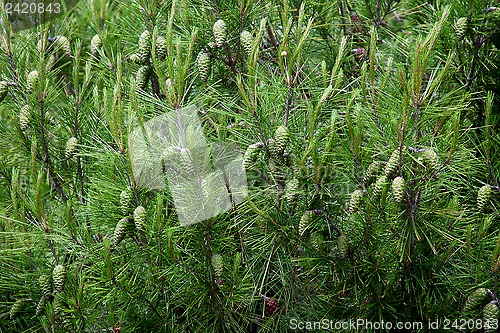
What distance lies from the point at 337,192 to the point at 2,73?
822 mm

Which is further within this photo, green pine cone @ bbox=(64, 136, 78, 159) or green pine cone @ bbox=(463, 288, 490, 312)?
green pine cone @ bbox=(64, 136, 78, 159)

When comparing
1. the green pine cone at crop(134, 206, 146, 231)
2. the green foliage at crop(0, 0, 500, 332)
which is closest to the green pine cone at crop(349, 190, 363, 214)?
the green foliage at crop(0, 0, 500, 332)

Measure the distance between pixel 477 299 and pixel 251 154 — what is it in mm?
486

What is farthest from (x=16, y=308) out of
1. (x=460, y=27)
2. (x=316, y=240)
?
(x=460, y=27)

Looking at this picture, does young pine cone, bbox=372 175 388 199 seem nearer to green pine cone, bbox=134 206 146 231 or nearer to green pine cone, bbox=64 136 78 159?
green pine cone, bbox=134 206 146 231

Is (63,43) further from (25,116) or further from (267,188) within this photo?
(267,188)

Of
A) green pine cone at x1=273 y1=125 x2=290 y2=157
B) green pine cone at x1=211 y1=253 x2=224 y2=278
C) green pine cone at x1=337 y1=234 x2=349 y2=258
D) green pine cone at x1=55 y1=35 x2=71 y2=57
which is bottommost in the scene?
green pine cone at x1=211 y1=253 x2=224 y2=278

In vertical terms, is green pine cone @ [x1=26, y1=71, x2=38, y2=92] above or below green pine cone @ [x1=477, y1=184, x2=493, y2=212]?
above

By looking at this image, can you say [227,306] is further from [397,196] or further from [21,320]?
[21,320]

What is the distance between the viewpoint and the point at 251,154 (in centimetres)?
114

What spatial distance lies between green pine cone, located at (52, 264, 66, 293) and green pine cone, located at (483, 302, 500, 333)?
0.80 metres

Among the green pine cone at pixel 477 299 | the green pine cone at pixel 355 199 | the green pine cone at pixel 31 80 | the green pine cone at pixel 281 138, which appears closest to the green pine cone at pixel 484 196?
the green pine cone at pixel 477 299

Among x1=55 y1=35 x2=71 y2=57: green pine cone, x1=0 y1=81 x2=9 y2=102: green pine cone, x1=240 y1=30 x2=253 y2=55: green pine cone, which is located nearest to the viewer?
x1=240 y1=30 x2=253 y2=55: green pine cone

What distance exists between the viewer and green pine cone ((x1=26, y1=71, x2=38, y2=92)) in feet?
4.44
